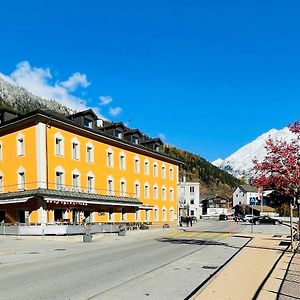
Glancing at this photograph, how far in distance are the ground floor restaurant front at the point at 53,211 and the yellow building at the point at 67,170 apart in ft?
0.29

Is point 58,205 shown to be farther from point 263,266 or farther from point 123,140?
point 263,266

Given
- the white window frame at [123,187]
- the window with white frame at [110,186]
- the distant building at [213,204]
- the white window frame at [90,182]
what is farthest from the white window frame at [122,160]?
the distant building at [213,204]

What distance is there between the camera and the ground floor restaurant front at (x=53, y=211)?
34.2 meters

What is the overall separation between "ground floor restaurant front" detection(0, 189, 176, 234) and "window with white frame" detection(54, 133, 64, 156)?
4014mm

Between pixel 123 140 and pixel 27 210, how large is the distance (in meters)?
17.6

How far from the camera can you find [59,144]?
40.9 meters

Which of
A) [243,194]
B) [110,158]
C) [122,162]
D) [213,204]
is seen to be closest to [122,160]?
[122,162]

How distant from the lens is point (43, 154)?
38.1 metres

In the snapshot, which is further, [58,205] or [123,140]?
[123,140]

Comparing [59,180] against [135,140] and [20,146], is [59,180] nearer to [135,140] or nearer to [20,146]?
[20,146]

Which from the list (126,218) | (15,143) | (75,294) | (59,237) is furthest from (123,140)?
(75,294)

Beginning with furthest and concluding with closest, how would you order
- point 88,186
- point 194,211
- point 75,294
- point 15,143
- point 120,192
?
point 194,211 < point 120,192 < point 88,186 < point 15,143 < point 75,294

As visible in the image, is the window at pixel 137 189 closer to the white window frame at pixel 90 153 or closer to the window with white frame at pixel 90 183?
the window with white frame at pixel 90 183

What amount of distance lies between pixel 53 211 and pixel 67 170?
4.93 m
